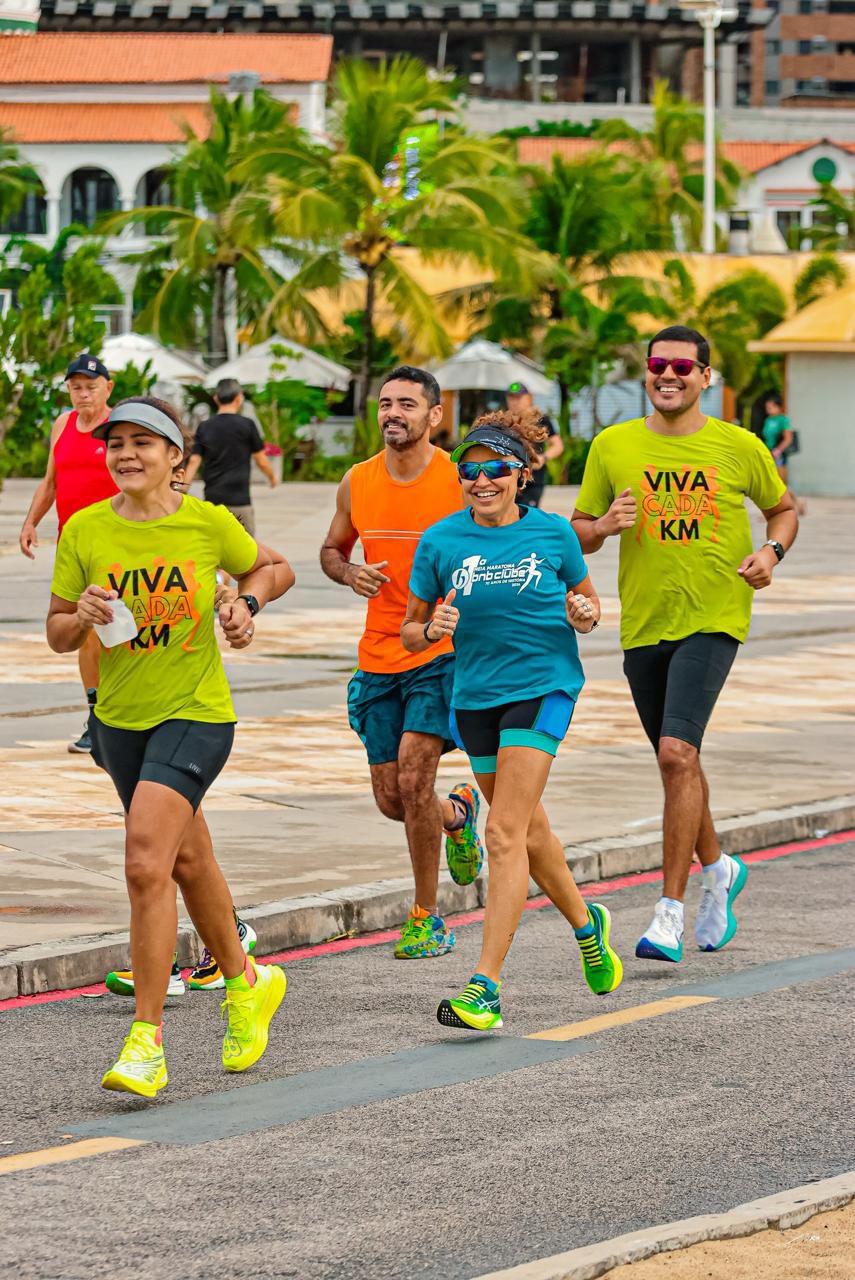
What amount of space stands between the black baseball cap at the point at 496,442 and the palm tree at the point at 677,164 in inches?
2037

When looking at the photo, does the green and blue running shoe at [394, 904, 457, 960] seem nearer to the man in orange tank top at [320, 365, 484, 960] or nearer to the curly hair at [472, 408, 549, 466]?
the man in orange tank top at [320, 365, 484, 960]

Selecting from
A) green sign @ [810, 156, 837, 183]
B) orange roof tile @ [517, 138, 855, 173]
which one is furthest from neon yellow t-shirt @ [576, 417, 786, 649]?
green sign @ [810, 156, 837, 183]

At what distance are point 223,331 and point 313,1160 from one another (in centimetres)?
4405

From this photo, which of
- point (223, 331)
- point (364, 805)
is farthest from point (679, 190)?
point (364, 805)

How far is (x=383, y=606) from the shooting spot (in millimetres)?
7918

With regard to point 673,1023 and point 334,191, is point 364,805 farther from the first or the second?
point 334,191

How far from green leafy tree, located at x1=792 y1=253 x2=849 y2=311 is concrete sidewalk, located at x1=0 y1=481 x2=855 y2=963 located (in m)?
30.2

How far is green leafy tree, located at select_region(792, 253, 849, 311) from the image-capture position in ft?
162

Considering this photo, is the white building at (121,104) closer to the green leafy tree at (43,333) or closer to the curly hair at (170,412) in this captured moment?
the green leafy tree at (43,333)

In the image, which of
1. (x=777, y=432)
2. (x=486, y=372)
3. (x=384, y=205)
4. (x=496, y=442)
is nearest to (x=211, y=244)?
(x=384, y=205)

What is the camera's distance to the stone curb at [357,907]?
7.45 metres

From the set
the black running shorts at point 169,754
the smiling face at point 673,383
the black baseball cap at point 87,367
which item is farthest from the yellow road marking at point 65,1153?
the black baseball cap at point 87,367

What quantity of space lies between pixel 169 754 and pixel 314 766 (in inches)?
215

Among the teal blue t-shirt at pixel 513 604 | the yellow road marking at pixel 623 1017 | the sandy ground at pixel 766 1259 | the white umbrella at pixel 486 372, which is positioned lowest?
the yellow road marking at pixel 623 1017
